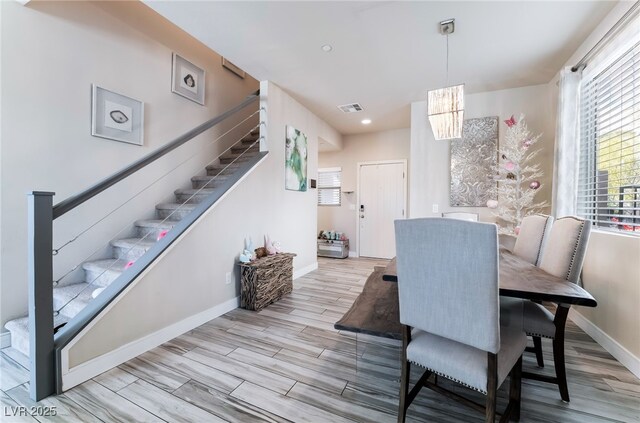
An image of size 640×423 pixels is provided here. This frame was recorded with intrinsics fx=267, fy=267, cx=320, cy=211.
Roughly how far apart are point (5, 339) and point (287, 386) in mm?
2160

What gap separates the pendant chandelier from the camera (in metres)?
2.12

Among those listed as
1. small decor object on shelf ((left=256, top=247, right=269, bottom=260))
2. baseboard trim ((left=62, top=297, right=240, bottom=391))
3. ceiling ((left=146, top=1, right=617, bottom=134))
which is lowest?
baseboard trim ((left=62, top=297, right=240, bottom=391))

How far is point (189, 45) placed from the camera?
138 inches

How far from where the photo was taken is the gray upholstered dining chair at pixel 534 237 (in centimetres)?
201

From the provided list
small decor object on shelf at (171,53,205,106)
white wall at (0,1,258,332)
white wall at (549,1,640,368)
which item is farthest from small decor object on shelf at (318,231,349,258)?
white wall at (549,1,640,368)

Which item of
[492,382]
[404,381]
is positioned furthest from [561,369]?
[404,381]

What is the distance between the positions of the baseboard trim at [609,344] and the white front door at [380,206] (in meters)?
3.14

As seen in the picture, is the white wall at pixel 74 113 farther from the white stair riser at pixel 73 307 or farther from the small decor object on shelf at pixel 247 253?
the small decor object on shelf at pixel 247 253

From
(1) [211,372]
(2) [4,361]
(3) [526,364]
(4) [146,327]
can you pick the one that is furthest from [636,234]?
(2) [4,361]

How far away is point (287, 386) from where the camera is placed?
5.30 ft

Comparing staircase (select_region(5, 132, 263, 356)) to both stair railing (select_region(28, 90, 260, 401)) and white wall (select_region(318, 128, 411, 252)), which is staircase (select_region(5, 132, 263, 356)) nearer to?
stair railing (select_region(28, 90, 260, 401))

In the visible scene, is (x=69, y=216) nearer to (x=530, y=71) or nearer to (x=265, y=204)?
(x=265, y=204)

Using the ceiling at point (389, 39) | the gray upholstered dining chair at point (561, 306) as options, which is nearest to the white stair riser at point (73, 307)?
the ceiling at point (389, 39)

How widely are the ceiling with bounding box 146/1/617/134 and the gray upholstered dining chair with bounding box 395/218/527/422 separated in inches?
78.0
